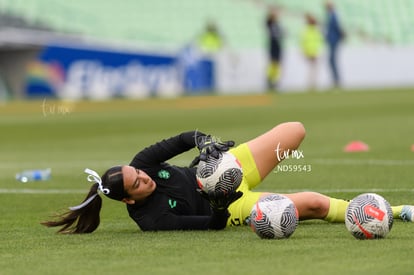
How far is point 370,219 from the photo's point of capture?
828cm

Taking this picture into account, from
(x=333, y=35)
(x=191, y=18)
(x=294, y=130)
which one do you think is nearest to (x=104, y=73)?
(x=333, y=35)

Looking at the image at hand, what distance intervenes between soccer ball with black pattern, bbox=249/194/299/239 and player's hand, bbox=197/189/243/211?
0.20 m

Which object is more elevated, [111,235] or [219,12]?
[111,235]

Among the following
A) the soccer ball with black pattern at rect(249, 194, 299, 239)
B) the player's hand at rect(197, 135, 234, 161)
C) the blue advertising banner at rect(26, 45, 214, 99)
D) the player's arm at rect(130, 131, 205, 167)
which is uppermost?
the player's hand at rect(197, 135, 234, 161)

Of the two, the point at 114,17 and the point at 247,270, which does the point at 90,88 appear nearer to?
the point at 114,17

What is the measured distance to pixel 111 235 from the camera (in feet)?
30.8

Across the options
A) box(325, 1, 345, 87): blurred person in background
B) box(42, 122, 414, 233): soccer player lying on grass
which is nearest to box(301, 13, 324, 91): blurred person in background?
box(325, 1, 345, 87): blurred person in background

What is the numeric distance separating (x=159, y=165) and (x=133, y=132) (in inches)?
566

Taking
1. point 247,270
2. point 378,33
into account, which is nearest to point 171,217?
point 247,270

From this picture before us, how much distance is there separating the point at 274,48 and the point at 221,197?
111ft

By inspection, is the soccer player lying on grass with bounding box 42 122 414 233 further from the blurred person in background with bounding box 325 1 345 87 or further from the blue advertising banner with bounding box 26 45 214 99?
the blue advertising banner with bounding box 26 45 214 99

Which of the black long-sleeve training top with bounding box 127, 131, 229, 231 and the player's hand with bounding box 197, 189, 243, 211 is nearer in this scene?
the player's hand with bounding box 197, 189, 243, 211

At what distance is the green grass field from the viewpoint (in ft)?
24.7

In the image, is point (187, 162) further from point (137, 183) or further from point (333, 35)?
point (333, 35)
